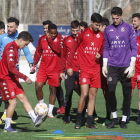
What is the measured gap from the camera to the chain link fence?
1878 centimetres

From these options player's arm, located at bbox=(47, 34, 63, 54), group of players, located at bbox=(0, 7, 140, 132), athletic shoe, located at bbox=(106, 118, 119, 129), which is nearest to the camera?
group of players, located at bbox=(0, 7, 140, 132)

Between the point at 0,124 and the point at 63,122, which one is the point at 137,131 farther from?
the point at 0,124

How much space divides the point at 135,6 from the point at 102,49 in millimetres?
11738

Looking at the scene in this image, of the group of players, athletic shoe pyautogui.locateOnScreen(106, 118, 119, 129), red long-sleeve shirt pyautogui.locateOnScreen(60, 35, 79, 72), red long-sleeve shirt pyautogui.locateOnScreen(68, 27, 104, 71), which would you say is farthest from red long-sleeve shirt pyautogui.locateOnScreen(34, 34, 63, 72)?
athletic shoe pyautogui.locateOnScreen(106, 118, 119, 129)

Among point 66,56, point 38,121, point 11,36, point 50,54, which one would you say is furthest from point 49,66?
point 38,121

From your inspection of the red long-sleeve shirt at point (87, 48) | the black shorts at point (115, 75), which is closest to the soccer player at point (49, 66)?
the red long-sleeve shirt at point (87, 48)

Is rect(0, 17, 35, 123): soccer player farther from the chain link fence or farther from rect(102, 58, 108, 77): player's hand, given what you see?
the chain link fence

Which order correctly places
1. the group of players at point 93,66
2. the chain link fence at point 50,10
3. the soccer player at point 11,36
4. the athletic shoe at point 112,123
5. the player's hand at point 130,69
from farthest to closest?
the chain link fence at point 50,10, the soccer player at point 11,36, the athletic shoe at point 112,123, the player's hand at point 130,69, the group of players at point 93,66

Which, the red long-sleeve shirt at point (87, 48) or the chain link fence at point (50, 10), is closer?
the red long-sleeve shirt at point (87, 48)

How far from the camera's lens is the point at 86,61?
7.48 m

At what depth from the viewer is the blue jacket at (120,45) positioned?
724 cm

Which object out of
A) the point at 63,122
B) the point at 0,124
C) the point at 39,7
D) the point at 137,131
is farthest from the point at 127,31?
the point at 39,7

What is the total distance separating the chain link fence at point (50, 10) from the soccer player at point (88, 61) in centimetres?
1117

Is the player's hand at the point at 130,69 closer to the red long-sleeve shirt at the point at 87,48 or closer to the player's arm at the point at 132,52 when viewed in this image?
the player's arm at the point at 132,52
